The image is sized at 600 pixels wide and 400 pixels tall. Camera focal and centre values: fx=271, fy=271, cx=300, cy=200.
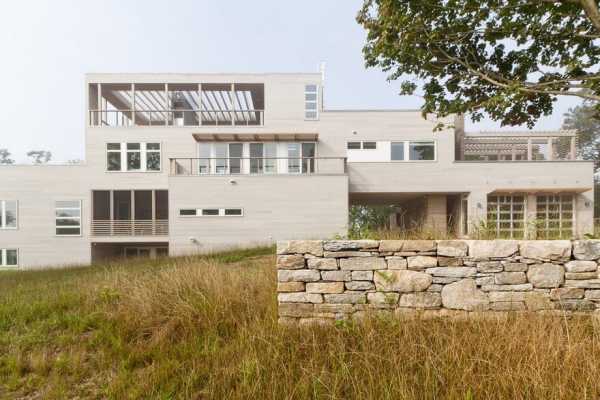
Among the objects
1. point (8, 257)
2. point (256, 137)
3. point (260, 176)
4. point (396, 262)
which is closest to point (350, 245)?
point (396, 262)

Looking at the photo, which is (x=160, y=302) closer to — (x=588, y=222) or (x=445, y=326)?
(x=445, y=326)

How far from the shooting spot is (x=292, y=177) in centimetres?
1471

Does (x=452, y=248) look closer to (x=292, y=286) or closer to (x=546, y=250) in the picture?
(x=546, y=250)

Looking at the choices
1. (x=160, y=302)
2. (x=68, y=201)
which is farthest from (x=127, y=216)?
(x=160, y=302)

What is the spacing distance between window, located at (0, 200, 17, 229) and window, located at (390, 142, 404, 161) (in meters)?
22.7

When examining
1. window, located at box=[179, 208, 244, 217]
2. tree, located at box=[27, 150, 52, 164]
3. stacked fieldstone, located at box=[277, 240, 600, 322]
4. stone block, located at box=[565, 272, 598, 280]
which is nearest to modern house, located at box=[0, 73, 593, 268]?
window, located at box=[179, 208, 244, 217]

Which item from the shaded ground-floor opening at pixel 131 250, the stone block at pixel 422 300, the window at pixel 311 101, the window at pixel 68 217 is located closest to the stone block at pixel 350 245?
the stone block at pixel 422 300

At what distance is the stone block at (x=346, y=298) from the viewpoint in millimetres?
3697

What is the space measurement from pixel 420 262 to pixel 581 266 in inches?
82.3

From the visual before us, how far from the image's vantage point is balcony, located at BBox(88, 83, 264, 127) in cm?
1675

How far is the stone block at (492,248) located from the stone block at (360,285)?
1.40m

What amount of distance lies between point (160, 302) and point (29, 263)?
709 inches

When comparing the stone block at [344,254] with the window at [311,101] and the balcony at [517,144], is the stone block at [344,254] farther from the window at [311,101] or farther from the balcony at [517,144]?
the balcony at [517,144]

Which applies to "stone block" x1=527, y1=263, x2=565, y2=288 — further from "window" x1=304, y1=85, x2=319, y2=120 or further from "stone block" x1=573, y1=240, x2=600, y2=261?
"window" x1=304, y1=85, x2=319, y2=120
